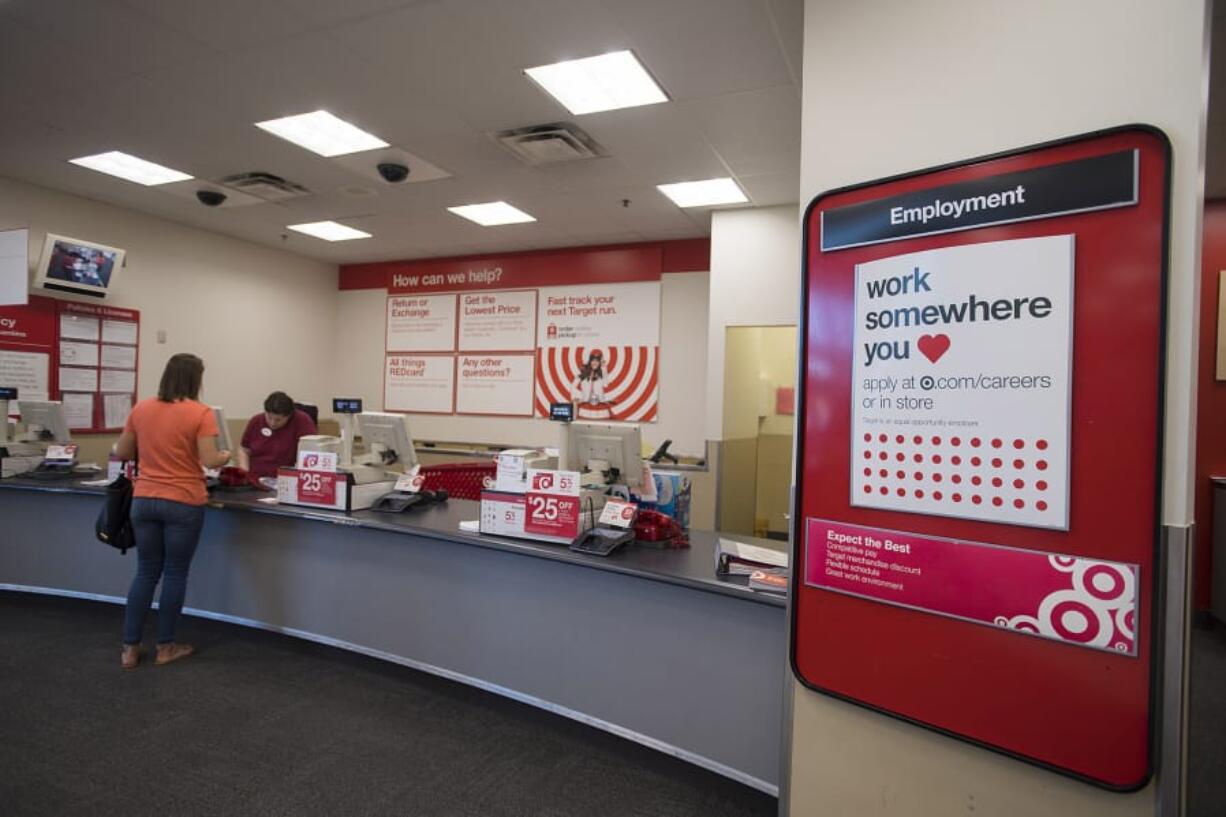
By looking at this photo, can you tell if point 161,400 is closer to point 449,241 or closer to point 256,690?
point 256,690

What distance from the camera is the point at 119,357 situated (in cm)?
→ 592

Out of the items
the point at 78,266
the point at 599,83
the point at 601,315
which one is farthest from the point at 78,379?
the point at 599,83

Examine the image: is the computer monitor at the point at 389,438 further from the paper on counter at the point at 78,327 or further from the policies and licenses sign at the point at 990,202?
the paper on counter at the point at 78,327

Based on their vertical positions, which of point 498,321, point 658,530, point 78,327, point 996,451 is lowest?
point 658,530

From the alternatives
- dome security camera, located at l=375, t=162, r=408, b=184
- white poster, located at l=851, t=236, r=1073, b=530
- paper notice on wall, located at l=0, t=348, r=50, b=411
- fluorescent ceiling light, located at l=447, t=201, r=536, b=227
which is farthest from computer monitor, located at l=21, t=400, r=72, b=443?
white poster, located at l=851, t=236, r=1073, b=530

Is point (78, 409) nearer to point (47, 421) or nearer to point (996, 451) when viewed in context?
point (47, 421)

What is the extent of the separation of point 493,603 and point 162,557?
5.69 feet

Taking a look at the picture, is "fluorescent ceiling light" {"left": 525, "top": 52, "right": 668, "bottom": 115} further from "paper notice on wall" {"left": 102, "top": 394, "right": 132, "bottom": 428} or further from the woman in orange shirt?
"paper notice on wall" {"left": 102, "top": 394, "right": 132, "bottom": 428}

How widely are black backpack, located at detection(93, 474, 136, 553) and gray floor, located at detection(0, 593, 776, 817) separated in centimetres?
61

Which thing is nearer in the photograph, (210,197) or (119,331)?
(210,197)

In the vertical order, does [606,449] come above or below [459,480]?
above

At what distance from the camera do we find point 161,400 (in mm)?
3084

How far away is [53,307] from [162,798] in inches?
200

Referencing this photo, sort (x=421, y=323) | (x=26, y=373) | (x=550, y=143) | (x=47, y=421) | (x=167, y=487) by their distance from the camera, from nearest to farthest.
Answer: (x=167, y=487)
(x=550, y=143)
(x=47, y=421)
(x=26, y=373)
(x=421, y=323)
